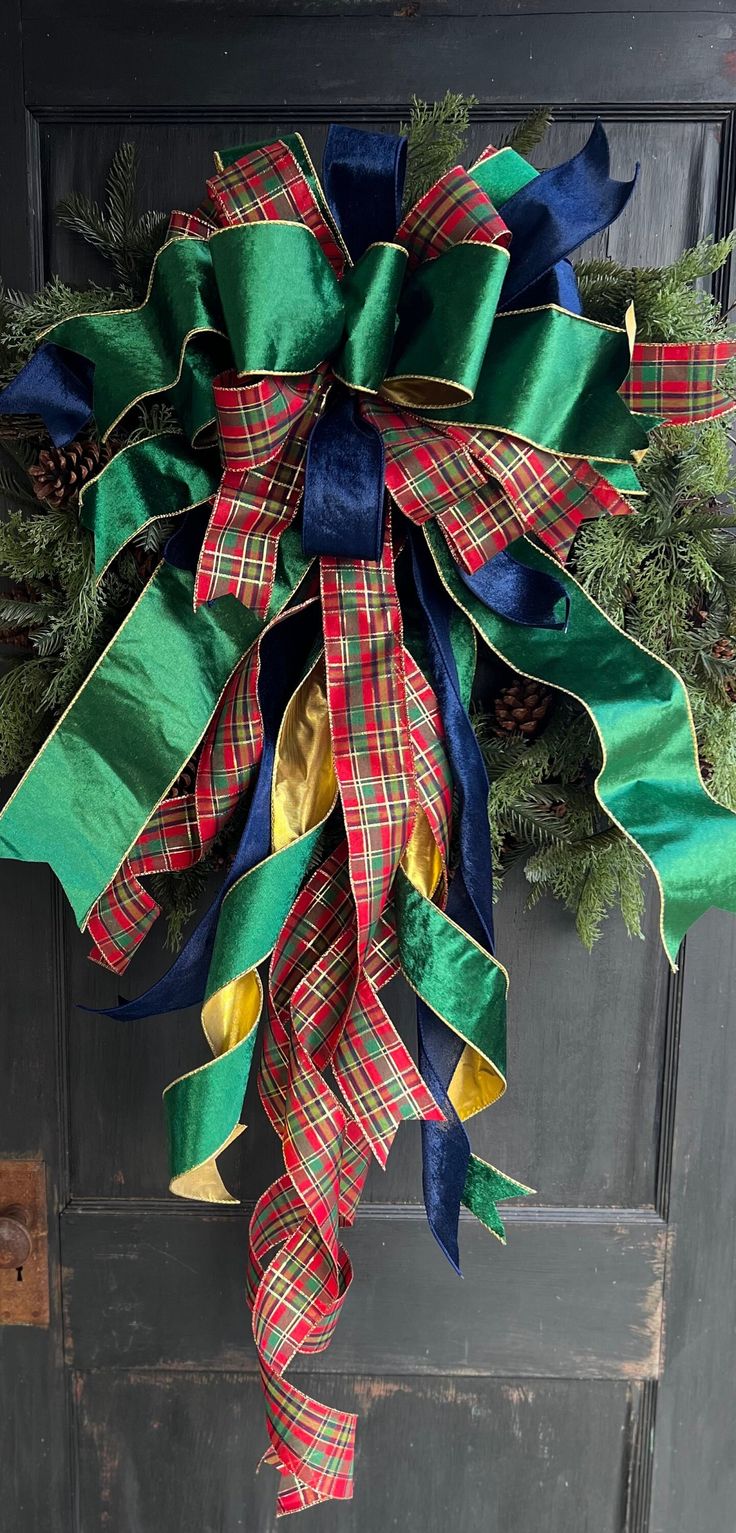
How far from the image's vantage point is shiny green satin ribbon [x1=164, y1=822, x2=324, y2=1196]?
0.60 m

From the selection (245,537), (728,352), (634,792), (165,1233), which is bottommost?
(165,1233)

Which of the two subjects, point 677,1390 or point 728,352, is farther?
point 677,1390

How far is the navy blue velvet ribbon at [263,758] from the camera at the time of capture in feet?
2.09

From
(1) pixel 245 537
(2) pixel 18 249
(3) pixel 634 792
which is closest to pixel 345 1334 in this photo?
(3) pixel 634 792

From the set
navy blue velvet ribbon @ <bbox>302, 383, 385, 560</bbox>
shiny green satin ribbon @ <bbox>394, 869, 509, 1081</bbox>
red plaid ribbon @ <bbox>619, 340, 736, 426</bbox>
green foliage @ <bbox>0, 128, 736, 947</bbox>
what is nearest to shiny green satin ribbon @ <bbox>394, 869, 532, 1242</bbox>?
shiny green satin ribbon @ <bbox>394, 869, 509, 1081</bbox>

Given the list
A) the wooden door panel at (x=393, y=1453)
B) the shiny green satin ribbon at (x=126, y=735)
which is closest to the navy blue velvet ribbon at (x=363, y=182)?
the shiny green satin ribbon at (x=126, y=735)

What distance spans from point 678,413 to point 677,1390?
2.68 feet

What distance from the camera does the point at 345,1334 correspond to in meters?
0.82

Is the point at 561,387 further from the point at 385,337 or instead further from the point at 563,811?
the point at 563,811

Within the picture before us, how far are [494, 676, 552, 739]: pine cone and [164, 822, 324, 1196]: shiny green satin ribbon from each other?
16 cm

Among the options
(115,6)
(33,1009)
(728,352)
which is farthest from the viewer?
(33,1009)

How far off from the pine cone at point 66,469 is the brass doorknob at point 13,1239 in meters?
0.61

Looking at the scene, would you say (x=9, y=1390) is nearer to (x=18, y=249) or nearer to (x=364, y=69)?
(x=18, y=249)

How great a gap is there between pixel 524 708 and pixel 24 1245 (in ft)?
2.09
